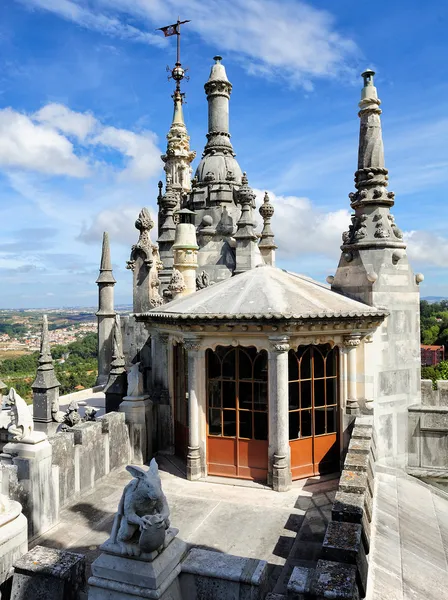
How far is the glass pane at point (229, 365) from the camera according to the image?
34.0ft

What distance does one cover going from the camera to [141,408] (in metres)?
11.4

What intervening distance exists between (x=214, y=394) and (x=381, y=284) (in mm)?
4751

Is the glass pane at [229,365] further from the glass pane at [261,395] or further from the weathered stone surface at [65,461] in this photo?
the weathered stone surface at [65,461]

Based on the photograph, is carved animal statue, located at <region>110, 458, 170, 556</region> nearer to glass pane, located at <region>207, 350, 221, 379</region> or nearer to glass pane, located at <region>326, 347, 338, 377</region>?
glass pane, located at <region>207, 350, 221, 379</region>

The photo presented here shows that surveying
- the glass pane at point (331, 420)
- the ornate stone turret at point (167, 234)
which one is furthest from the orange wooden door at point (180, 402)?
the ornate stone turret at point (167, 234)

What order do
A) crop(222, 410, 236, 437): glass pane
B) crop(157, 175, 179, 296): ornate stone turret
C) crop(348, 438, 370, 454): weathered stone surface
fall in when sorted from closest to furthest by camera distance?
crop(348, 438, 370, 454): weathered stone surface → crop(222, 410, 236, 437): glass pane → crop(157, 175, 179, 296): ornate stone turret

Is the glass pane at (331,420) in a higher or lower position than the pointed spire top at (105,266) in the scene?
lower

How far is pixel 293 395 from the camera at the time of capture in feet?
→ 33.7

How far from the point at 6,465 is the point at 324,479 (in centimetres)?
629

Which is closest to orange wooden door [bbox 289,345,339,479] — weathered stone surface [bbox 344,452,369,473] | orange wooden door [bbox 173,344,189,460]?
weathered stone surface [bbox 344,452,369,473]

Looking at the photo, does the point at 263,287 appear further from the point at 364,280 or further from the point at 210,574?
the point at 210,574

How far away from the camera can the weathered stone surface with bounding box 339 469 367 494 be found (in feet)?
23.5

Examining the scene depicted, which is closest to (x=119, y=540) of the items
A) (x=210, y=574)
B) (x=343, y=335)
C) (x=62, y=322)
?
(x=210, y=574)

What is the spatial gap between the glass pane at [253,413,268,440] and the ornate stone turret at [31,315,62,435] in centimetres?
951
